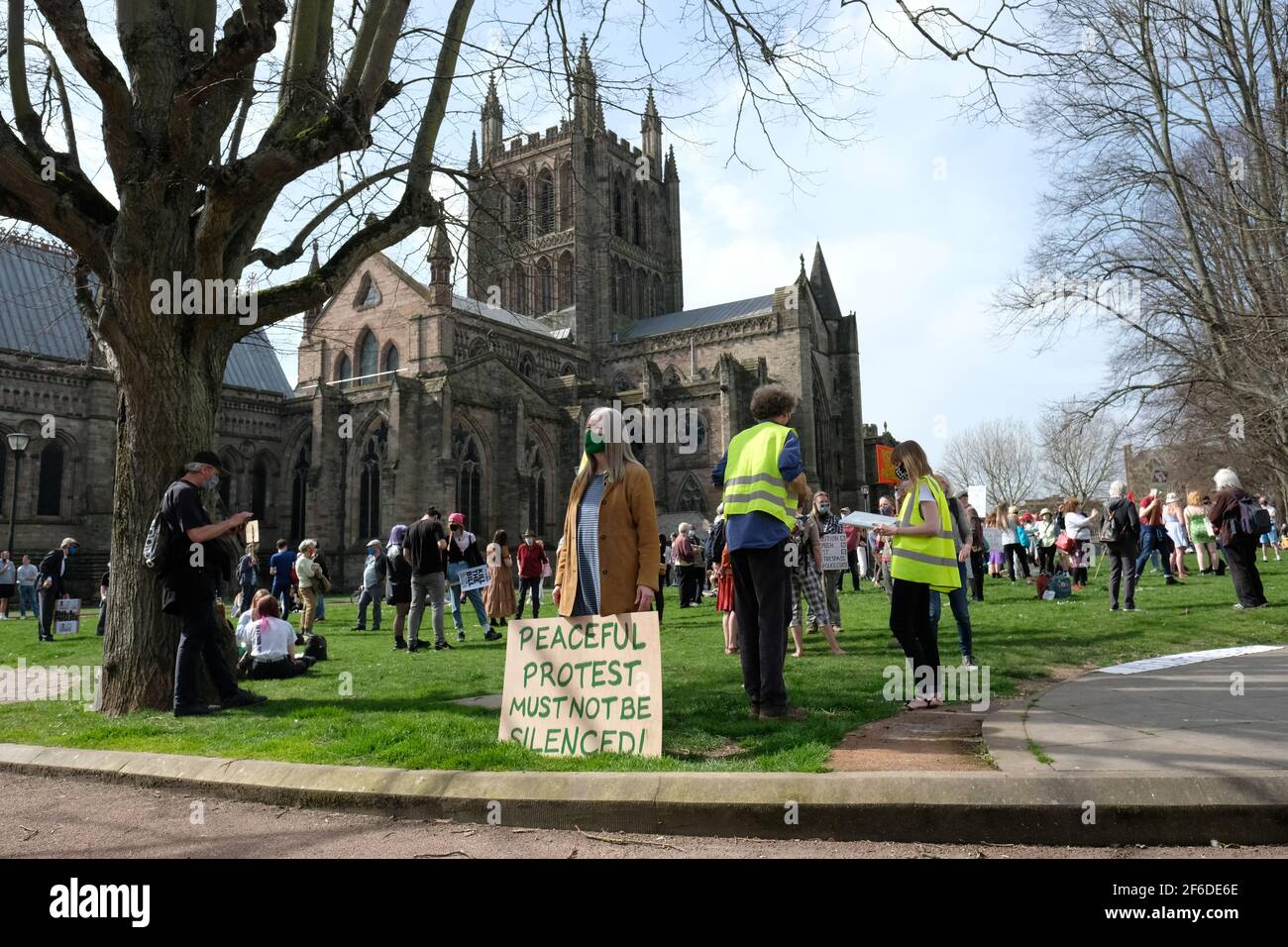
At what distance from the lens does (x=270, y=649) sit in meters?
8.81

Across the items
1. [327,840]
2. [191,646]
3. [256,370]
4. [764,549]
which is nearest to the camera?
[327,840]

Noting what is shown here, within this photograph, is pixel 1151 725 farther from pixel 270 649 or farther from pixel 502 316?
pixel 502 316

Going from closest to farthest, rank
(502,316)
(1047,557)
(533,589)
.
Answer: (533,589) → (1047,557) → (502,316)

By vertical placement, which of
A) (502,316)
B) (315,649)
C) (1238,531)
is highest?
(502,316)

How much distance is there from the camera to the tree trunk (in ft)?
20.8

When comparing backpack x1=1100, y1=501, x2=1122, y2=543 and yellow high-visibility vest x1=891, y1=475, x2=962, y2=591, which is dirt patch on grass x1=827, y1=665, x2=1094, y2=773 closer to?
yellow high-visibility vest x1=891, y1=475, x2=962, y2=591

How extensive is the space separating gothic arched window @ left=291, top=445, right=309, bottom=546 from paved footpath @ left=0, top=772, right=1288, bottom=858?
33224 mm

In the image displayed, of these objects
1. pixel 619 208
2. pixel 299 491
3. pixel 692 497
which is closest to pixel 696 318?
pixel 619 208

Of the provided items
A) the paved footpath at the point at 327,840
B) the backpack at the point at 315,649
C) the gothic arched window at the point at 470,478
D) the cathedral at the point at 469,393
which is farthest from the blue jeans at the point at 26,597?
the paved footpath at the point at 327,840

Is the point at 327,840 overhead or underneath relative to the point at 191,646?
underneath

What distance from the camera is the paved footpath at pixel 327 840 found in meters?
3.14

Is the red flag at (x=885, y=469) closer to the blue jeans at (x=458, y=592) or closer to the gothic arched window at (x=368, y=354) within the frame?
the blue jeans at (x=458, y=592)

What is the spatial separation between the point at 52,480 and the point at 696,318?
119 feet
